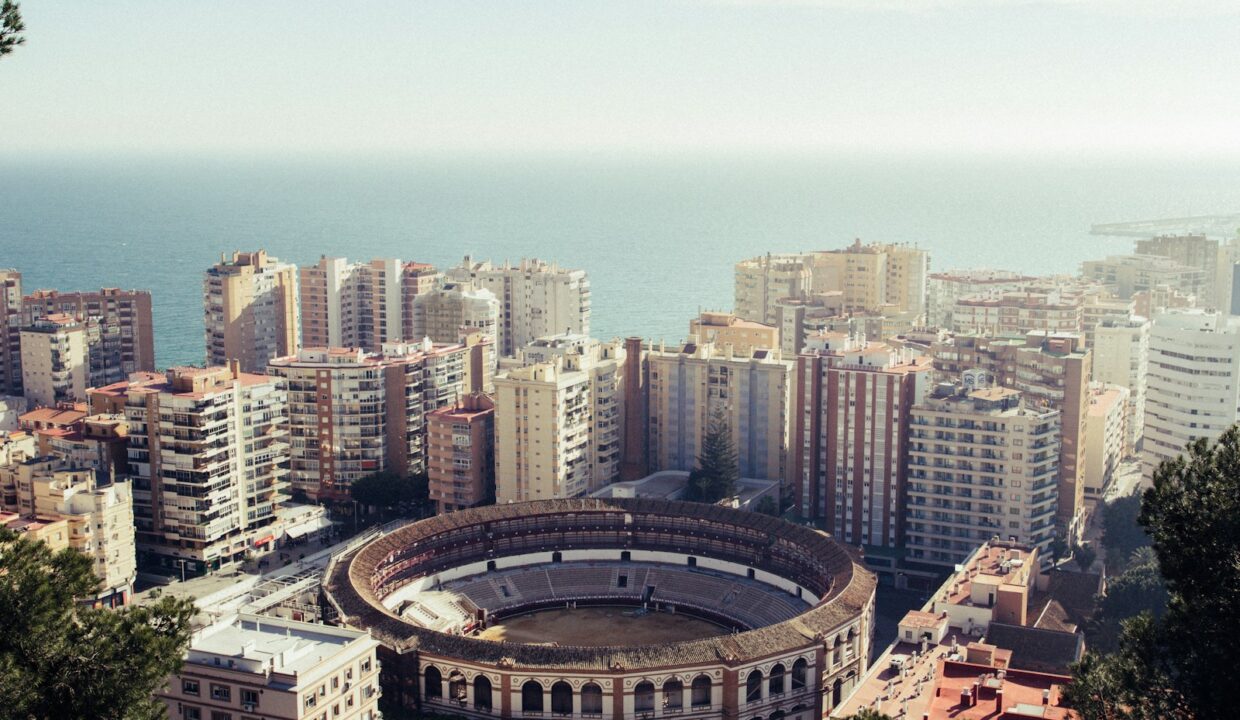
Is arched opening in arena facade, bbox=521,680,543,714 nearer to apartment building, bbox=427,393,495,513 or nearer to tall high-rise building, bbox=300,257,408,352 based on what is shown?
apartment building, bbox=427,393,495,513

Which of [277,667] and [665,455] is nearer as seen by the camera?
[277,667]

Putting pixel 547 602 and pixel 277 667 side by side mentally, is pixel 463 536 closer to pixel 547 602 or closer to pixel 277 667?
pixel 547 602

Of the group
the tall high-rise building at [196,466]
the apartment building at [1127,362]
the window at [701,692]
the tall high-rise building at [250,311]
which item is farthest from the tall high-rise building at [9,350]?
the apartment building at [1127,362]

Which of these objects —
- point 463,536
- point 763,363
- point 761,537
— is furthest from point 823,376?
point 463,536

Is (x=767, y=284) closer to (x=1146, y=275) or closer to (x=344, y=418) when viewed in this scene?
(x=1146, y=275)

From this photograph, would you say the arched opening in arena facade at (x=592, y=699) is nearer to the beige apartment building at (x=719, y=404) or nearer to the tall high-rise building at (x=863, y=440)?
the tall high-rise building at (x=863, y=440)

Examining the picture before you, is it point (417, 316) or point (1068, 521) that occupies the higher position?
point (417, 316)

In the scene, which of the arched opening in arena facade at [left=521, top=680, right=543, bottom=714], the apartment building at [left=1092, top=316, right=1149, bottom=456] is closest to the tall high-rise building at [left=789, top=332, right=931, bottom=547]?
the arched opening in arena facade at [left=521, top=680, right=543, bottom=714]
